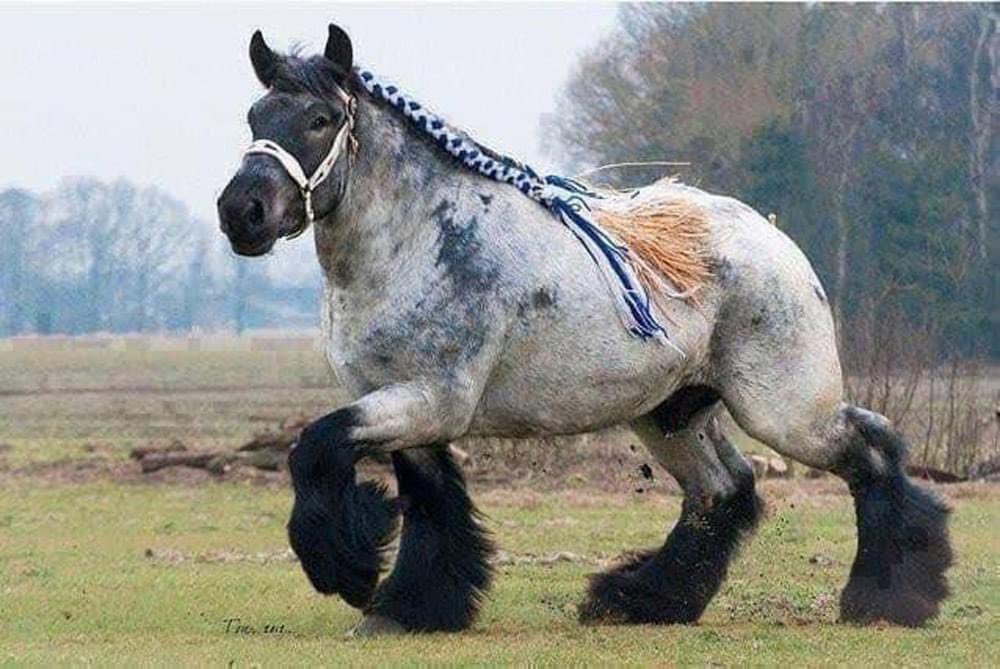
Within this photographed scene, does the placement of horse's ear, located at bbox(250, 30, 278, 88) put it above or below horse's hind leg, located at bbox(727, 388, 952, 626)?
above

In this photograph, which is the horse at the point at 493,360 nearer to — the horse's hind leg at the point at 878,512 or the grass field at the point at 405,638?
the horse's hind leg at the point at 878,512

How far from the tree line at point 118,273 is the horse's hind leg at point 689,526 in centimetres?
13396

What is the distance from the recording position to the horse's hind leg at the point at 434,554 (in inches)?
425

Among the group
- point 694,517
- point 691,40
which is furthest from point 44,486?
Answer: point 691,40

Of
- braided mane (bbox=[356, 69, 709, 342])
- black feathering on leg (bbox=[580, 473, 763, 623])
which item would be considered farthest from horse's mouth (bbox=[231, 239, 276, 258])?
black feathering on leg (bbox=[580, 473, 763, 623])

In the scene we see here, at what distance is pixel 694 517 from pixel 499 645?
2.15m

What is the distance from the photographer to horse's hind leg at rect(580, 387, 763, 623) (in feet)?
38.5

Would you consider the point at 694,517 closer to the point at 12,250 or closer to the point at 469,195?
the point at 469,195

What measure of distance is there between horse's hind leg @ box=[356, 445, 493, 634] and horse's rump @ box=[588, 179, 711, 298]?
Result: 1.38 m

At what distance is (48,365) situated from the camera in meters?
72.7

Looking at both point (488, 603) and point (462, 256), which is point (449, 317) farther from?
point (488, 603)

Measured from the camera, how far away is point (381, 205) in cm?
1055

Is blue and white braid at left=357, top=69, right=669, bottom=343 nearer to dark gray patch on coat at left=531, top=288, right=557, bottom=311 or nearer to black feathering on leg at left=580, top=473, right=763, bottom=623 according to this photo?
dark gray patch on coat at left=531, top=288, right=557, bottom=311

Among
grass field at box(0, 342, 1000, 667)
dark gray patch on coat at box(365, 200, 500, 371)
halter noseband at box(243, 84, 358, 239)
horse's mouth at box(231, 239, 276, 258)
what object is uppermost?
halter noseband at box(243, 84, 358, 239)
